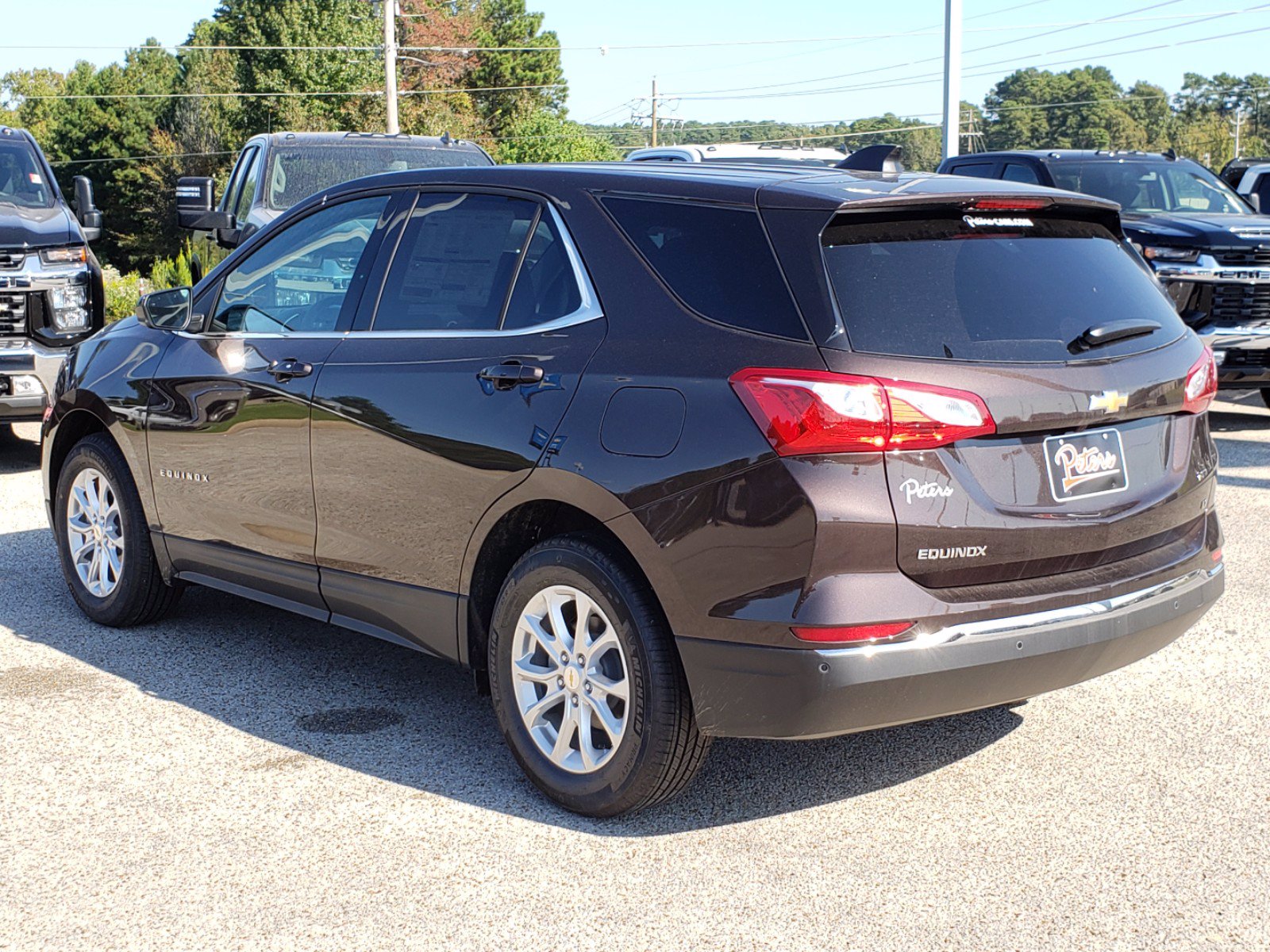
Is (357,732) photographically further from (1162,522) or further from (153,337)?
(1162,522)

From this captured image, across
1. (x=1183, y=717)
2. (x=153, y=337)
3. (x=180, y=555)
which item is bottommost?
(x=1183, y=717)

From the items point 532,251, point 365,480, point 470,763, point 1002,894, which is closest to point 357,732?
point 470,763

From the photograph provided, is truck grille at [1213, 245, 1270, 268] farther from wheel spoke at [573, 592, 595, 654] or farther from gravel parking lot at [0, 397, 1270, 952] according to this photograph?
wheel spoke at [573, 592, 595, 654]

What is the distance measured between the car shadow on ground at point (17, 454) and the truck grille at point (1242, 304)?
27.6ft

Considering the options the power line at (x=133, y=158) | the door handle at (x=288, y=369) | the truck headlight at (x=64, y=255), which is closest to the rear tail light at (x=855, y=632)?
the door handle at (x=288, y=369)

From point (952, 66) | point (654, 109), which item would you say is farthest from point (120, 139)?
point (952, 66)

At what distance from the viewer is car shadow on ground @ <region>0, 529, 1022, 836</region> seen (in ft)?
13.7

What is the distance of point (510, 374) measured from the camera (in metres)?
4.07

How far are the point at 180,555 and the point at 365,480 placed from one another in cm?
132

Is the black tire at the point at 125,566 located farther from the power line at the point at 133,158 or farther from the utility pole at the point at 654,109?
the utility pole at the point at 654,109

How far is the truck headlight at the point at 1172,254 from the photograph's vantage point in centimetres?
1085

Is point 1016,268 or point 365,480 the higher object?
point 1016,268

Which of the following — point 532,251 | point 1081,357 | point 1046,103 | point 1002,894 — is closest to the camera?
point 1002,894

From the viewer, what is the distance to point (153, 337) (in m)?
5.65
